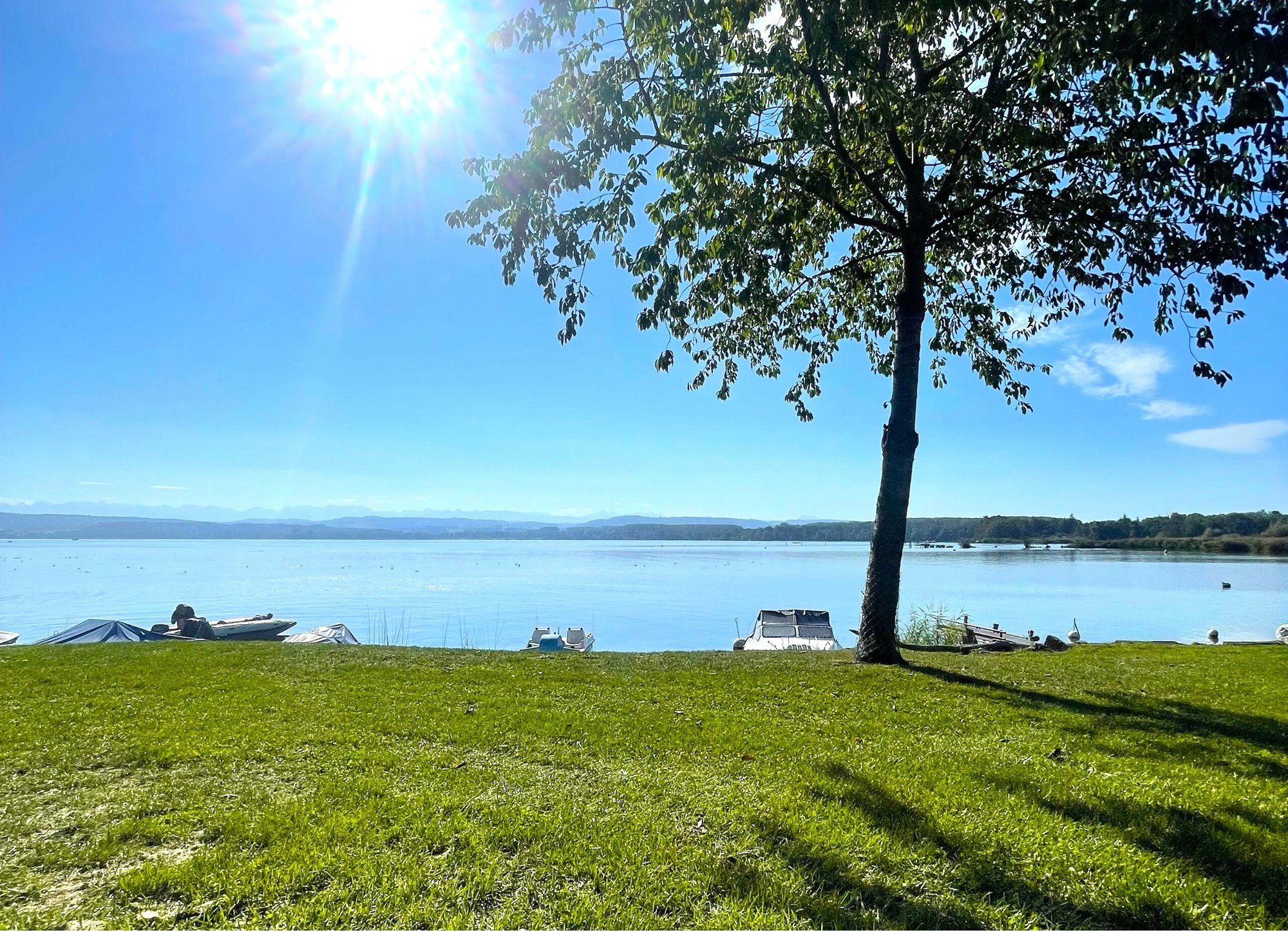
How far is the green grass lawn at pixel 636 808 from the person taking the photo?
10.1 ft

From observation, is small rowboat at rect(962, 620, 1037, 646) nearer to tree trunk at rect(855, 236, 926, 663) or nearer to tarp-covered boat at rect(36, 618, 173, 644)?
tree trunk at rect(855, 236, 926, 663)

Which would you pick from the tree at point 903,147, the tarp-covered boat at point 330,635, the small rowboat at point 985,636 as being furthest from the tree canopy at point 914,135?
the tarp-covered boat at point 330,635

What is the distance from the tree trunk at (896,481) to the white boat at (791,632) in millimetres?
11167

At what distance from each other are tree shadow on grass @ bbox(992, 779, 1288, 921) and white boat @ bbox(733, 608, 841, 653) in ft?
58.3

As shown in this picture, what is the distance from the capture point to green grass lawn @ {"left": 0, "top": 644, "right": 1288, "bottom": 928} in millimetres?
3076

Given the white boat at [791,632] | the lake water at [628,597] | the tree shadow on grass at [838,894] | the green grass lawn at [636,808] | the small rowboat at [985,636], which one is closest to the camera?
the tree shadow on grass at [838,894]

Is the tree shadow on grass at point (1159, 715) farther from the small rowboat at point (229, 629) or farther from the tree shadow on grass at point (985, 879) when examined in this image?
the small rowboat at point (229, 629)

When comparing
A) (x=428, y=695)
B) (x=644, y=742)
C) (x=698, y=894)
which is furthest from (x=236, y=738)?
(x=698, y=894)

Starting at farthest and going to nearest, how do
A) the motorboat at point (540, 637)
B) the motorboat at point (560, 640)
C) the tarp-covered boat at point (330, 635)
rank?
the motorboat at point (540, 637) → the motorboat at point (560, 640) → the tarp-covered boat at point (330, 635)

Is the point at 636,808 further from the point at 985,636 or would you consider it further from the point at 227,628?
the point at 227,628

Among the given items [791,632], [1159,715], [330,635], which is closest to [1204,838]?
[1159,715]

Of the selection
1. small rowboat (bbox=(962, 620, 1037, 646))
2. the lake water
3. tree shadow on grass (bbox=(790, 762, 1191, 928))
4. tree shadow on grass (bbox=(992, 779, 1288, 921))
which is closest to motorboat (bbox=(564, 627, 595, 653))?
the lake water

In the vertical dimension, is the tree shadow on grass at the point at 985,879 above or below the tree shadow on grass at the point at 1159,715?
above

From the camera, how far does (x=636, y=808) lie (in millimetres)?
4137
